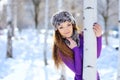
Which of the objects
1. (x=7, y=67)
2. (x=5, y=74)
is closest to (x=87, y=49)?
(x=5, y=74)

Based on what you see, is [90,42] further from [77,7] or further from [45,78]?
[77,7]

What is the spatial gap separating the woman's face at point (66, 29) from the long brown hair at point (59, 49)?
0.20ft

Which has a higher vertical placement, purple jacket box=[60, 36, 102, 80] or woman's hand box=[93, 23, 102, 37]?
woman's hand box=[93, 23, 102, 37]

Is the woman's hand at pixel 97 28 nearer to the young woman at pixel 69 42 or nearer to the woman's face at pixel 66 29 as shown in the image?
the young woman at pixel 69 42

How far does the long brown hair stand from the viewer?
3.50 m

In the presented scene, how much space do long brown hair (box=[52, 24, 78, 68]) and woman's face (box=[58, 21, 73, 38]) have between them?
6cm

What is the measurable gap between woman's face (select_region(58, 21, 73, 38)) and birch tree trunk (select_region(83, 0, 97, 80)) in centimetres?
26

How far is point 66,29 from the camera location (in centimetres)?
347

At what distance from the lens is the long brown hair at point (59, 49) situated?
350 centimetres

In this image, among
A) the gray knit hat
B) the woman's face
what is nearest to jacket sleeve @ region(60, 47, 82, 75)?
the woman's face

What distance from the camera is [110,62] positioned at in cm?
1714

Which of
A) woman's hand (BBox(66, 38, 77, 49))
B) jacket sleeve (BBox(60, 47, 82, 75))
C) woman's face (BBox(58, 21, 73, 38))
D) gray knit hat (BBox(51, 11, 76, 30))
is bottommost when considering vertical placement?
jacket sleeve (BBox(60, 47, 82, 75))

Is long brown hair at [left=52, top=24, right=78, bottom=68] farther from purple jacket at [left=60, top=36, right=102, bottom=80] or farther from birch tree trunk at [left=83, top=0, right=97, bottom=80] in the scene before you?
birch tree trunk at [left=83, top=0, right=97, bottom=80]

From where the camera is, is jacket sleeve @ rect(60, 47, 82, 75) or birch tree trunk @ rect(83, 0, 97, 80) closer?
birch tree trunk @ rect(83, 0, 97, 80)
